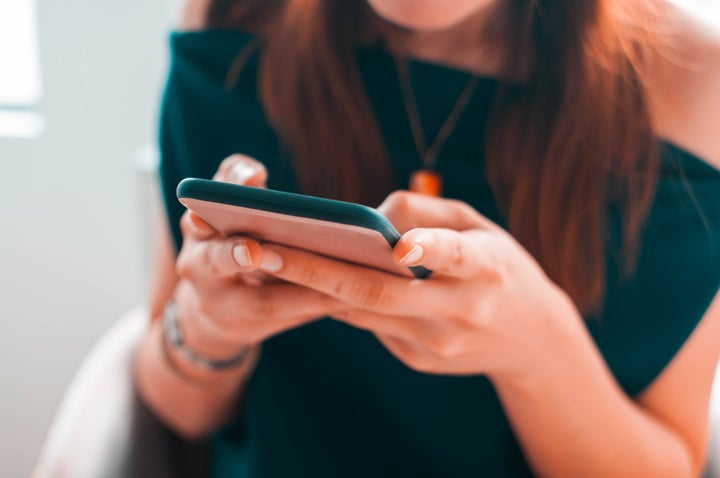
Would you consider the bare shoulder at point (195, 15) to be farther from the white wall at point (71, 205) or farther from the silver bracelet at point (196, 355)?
the white wall at point (71, 205)

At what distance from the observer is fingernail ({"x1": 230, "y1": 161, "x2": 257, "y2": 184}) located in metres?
0.40

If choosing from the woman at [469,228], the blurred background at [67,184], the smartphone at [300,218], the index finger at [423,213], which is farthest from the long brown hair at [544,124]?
the blurred background at [67,184]

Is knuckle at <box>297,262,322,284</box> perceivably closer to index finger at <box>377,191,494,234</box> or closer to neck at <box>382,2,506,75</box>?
index finger at <box>377,191,494,234</box>

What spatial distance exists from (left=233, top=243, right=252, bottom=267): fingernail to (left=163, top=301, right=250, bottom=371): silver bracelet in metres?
0.23

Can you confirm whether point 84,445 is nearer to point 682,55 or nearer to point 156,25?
point 682,55

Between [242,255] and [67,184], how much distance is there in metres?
0.91

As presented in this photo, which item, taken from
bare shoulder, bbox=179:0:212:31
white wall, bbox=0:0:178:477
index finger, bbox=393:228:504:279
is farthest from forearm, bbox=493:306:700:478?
white wall, bbox=0:0:178:477

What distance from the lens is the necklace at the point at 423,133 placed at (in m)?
0.58

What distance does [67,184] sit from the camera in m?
1.14

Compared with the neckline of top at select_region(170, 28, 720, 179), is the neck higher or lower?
higher

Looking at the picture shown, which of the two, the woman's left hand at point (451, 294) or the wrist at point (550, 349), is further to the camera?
the wrist at point (550, 349)

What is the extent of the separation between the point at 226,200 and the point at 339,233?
53 mm

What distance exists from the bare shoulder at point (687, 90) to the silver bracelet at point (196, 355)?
0.39 meters

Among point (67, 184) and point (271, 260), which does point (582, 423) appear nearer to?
point (271, 260)
